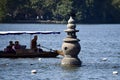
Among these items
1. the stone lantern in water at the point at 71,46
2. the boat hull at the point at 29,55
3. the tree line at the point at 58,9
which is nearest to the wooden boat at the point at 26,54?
the boat hull at the point at 29,55

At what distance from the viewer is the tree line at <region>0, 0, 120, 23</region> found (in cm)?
19038

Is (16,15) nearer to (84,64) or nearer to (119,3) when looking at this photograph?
(119,3)

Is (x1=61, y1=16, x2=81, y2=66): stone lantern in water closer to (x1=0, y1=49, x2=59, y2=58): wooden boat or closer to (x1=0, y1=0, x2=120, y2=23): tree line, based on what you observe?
(x1=0, y1=49, x2=59, y2=58): wooden boat

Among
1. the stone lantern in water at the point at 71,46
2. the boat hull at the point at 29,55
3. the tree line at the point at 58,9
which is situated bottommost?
the tree line at the point at 58,9

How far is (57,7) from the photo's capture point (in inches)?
7618

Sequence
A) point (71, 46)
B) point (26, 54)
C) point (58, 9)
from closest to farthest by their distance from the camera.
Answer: point (71, 46)
point (26, 54)
point (58, 9)

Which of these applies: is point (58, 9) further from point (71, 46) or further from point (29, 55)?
point (71, 46)

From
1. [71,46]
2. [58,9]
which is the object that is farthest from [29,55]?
[58,9]

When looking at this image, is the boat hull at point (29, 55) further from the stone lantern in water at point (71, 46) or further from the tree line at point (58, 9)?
the tree line at point (58, 9)

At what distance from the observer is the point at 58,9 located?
19200 centimetres

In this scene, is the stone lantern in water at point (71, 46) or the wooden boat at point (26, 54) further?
the wooden boat at point (26, 54)

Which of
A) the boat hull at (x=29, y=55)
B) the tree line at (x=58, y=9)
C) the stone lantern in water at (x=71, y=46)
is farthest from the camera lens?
the tree line at (x=58, y=9)

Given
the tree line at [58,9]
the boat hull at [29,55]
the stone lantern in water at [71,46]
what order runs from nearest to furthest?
1. the stone lantern in water at [71,46]
2. the boat hull at [29,55]
3. the tree line at [58,9]

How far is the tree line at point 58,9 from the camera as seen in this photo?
190m
